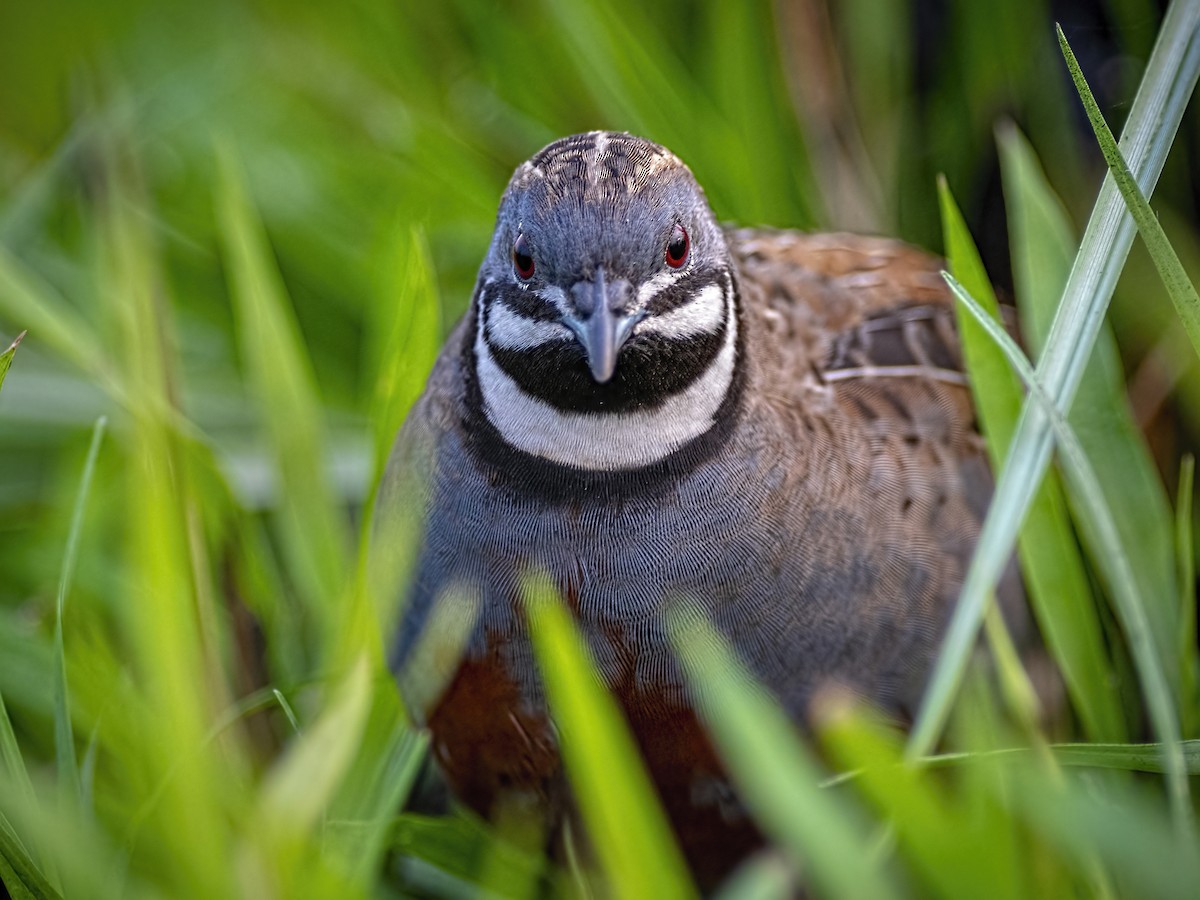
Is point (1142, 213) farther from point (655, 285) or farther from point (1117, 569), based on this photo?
point (655, 285)

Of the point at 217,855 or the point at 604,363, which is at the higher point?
the point at 604,363

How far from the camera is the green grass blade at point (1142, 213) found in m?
1.83

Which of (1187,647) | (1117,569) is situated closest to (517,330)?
(1117,569)

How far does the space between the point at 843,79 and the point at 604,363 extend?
6.83 feet

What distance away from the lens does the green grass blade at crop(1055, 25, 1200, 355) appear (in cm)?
183

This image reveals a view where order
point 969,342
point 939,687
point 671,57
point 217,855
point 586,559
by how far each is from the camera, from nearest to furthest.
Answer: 1. point 217,855
2. point 939,687
3. point 586,559
4. point 969,342
5. point 671,57

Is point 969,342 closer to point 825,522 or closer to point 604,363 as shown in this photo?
point 825,522

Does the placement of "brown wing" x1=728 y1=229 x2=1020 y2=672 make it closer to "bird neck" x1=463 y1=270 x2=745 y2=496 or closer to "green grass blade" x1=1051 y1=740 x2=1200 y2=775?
"bird neck" x1=463 y1=270 x2=745 y2=496

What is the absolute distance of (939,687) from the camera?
1.82 m

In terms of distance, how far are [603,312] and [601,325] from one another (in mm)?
26

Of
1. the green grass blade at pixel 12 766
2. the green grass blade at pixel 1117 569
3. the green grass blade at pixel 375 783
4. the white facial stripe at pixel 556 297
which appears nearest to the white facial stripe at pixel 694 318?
the white facial stripe at pixel 556 297

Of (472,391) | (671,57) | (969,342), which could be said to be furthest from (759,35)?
(472,391)

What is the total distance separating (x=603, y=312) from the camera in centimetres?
195

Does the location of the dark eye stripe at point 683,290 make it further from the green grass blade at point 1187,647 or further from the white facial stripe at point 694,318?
the green grass blade at point 1187,647
